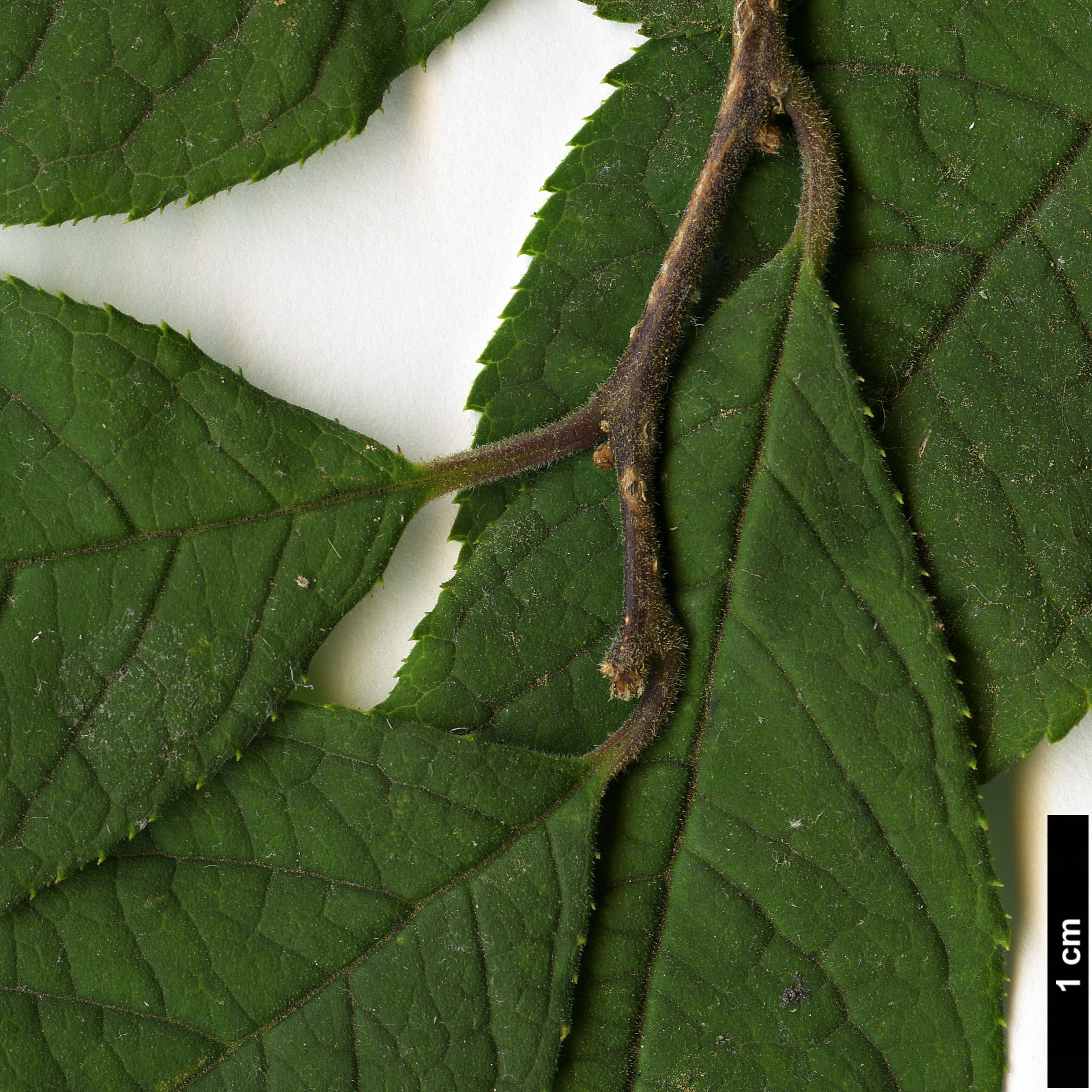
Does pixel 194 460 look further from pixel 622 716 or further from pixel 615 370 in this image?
pixel 622 716

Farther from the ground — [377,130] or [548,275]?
[377,130]

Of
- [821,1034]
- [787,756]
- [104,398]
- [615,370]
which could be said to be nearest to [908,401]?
[615,370]

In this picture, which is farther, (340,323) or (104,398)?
(340,323)

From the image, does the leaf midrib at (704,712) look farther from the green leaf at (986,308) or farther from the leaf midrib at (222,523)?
the leaf midrib at (222,523)

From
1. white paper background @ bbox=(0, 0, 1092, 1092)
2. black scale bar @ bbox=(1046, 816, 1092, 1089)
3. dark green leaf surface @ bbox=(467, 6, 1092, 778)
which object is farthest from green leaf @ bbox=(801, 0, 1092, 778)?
white paper background @ bbox=(0, 0, 1092, 1092)

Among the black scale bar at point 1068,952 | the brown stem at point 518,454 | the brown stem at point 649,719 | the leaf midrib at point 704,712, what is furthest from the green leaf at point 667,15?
the black scale bar at point 1068,952

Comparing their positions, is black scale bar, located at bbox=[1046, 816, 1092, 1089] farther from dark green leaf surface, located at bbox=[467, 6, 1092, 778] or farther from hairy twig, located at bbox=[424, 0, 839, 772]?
hairy twig, located at bbox=[424, 0, 839, 772]

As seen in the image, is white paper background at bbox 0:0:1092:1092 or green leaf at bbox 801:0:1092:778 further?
white paper background at bbox 0:0:1092:1092
